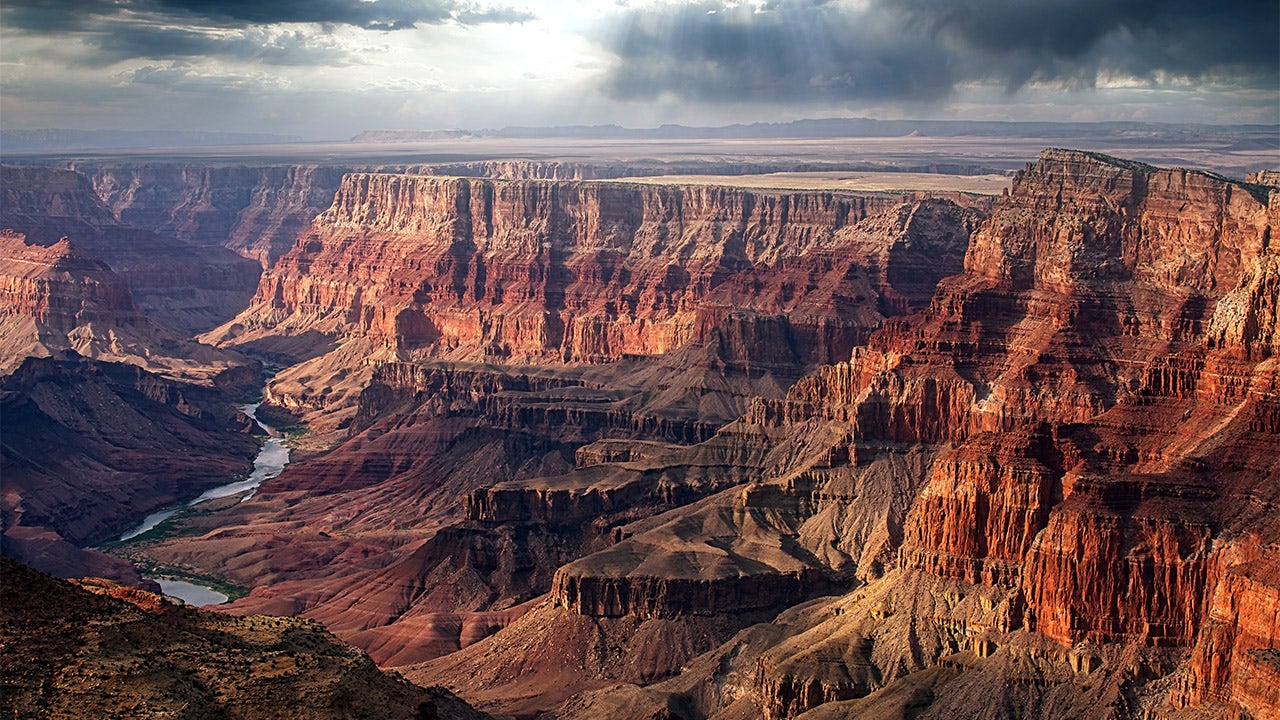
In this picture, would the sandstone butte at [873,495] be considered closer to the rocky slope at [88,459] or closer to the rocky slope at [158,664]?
the rocky slope at [88,459]

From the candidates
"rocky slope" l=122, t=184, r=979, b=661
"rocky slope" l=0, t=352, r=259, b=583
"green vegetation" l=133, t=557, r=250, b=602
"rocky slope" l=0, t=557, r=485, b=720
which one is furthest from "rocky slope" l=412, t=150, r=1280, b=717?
"rocky slope" l=0, t=352, r=259, b=583

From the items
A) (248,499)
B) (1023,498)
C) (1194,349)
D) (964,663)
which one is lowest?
(248,499)

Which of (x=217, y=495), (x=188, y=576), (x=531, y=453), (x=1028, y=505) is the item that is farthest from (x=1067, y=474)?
(x=217, y=495)

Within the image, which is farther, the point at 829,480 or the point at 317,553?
the point at 317,553

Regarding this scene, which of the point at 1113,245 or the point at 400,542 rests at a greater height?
the point at 1113,245

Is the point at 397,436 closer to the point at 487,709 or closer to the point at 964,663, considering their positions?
the point at 487,709

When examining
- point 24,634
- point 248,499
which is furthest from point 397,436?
point 24,634

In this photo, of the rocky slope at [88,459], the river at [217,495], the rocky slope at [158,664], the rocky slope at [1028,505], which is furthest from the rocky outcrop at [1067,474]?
the rocky slope at [88,459]
